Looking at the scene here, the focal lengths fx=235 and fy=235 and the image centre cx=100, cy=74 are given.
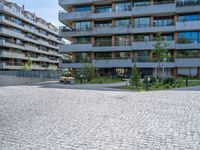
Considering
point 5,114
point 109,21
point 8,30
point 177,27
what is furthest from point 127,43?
point 5,114

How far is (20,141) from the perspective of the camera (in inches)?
267

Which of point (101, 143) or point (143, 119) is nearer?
point (101, 143)

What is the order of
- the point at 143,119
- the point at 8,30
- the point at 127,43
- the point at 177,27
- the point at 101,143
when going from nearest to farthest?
1. the point at 101,143
2. the point at 143,119
3. the point at 177,27
4. the point at 127,43
5. the point at 8,30

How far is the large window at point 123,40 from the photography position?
1878 inches

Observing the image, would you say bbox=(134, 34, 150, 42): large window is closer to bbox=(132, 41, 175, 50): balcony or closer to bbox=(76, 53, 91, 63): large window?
bbox=(132, 41, 175, 50): balcony

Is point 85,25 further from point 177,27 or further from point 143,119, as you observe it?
point 143,119

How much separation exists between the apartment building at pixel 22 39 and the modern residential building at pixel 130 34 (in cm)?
1466

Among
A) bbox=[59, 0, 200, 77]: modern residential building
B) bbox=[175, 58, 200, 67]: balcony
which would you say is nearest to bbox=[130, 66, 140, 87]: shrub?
bbox=[59, 0, 200, 77]: modern residential building

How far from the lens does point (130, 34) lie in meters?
47.5

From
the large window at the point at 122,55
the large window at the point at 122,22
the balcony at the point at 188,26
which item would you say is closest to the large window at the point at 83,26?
the large window at the point at 122,22

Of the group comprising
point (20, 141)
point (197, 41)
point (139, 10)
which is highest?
point (139, 10)

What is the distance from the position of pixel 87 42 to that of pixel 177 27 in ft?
59.5

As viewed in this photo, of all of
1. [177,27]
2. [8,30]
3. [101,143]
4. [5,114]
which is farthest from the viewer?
[8,30]

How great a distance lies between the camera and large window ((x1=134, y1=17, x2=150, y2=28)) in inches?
1827
